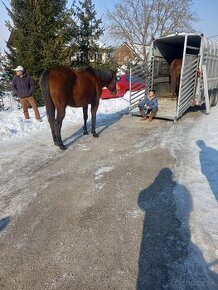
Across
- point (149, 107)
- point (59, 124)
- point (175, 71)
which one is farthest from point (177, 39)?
point (59, 124)

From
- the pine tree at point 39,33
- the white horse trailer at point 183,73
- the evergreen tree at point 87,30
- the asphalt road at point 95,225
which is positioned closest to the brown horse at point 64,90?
the asphalt road at point 95,225

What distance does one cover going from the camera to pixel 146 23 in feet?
103

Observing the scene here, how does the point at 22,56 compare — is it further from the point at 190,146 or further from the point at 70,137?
the point at 190,146

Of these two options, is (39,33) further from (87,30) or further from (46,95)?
(46,95)

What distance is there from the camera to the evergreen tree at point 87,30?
14656 millimetres

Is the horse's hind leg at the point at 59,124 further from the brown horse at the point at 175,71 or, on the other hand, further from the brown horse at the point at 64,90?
the brown horse at the point at 175,71

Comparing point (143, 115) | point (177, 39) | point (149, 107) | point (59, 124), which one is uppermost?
point (177, 39)

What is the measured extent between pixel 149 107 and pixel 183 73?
1.48m

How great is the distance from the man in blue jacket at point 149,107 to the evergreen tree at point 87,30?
7.69 m

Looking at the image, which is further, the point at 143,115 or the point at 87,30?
the point at 87,30

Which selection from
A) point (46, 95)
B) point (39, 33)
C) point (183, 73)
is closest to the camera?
point (46, 95)

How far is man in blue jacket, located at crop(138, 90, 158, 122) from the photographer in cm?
850

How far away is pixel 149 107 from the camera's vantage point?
8.61 m

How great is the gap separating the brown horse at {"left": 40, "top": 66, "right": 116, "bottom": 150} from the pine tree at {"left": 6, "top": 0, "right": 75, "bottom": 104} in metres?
6.90
